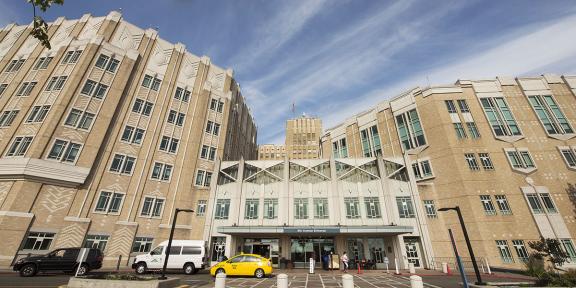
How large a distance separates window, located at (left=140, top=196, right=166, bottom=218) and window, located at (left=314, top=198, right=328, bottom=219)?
18.6 meters

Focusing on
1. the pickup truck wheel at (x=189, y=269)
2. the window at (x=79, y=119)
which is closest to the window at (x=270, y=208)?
the pickup truck wheel at (x=189, y=269)

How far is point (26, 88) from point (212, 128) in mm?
21514

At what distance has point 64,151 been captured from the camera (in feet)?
83.2

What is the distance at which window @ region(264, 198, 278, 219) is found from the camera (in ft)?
95.8

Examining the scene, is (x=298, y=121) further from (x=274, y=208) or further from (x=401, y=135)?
(x=274, y=208)

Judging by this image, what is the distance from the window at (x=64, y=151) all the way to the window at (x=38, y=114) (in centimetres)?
369

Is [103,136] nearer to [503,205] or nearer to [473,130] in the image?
[473,130]

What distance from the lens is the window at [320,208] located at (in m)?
28.8

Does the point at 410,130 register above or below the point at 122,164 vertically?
above

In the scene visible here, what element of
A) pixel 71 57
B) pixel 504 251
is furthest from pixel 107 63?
pixel 504 251

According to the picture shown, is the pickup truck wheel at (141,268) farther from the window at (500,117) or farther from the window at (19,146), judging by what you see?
the window at (500,117)

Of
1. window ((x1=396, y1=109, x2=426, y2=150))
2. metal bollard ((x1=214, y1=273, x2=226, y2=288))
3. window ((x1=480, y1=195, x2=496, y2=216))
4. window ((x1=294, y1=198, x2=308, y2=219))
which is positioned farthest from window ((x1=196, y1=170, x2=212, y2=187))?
window ((x1=480, y1=195, x2=496, y2=216))

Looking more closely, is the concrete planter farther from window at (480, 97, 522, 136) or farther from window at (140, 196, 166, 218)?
window at (480, 97, 522, 136)

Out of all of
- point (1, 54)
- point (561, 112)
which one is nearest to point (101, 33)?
point (1, 54)
